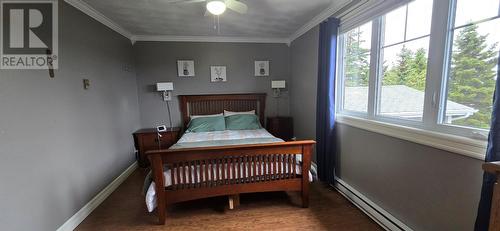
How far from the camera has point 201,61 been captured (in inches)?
159

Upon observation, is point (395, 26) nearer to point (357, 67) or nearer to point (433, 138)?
point (357, 67)

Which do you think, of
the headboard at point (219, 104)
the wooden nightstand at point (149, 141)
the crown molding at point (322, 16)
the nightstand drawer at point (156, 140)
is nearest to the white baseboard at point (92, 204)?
the wooden nightstand at point (149, 141)

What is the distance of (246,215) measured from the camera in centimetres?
221

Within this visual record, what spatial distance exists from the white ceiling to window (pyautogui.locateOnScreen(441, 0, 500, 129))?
1242 mm

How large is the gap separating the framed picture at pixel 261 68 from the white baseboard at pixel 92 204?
2.88 metres

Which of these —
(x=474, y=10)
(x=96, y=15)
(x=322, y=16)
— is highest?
(x=322, y=16)

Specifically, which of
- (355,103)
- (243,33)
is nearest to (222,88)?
(243,33)

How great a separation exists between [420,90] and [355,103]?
0.81m

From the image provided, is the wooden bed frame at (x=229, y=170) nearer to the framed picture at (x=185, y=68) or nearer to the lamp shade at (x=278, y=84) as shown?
the lamp shade at (x=278, y=84)

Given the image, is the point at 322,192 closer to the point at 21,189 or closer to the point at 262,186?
the point at 262,186

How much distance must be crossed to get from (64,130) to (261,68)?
317 cm

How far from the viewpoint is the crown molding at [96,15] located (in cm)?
227

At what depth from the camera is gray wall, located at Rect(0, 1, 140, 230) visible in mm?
1534

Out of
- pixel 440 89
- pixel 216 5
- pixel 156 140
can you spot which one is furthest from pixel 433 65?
pixel 156 140
